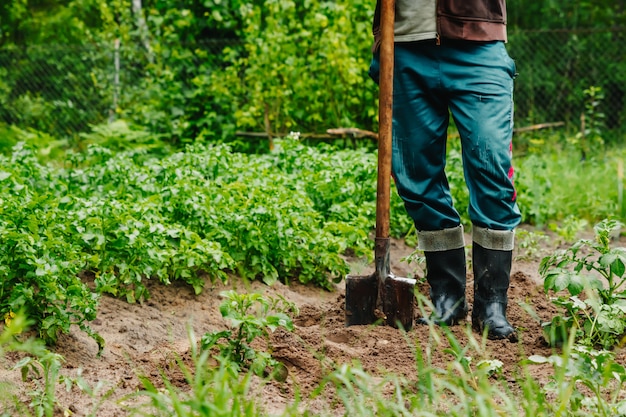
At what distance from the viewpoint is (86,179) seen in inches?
202

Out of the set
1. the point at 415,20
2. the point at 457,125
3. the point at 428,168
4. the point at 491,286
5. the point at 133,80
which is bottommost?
the point at 133,80

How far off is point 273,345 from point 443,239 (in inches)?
38.4

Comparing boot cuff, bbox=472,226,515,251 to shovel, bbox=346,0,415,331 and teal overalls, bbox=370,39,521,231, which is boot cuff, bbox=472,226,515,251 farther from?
shovel, bbox=346,0,415,331

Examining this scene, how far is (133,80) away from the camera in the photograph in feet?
36.5

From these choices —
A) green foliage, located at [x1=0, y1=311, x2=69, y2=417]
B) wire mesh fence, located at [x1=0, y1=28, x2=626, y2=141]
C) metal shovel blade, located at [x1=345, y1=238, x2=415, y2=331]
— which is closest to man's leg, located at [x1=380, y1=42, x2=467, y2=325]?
metal shovel blade, located at [x1=345, y1=238, x2=415, y2=331]

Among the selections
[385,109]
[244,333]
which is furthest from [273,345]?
[385,109]

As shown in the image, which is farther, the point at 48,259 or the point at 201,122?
the point at 201,122

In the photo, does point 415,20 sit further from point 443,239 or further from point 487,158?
point 443,239

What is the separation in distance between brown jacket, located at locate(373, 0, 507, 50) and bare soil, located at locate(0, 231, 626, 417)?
1126 millimetres

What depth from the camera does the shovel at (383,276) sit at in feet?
11.4

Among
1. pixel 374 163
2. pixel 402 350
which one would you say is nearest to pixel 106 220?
pixel 402 350

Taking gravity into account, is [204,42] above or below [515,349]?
above

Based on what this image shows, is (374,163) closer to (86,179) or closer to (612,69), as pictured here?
(86,179)

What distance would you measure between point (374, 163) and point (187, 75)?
414 centimetres
